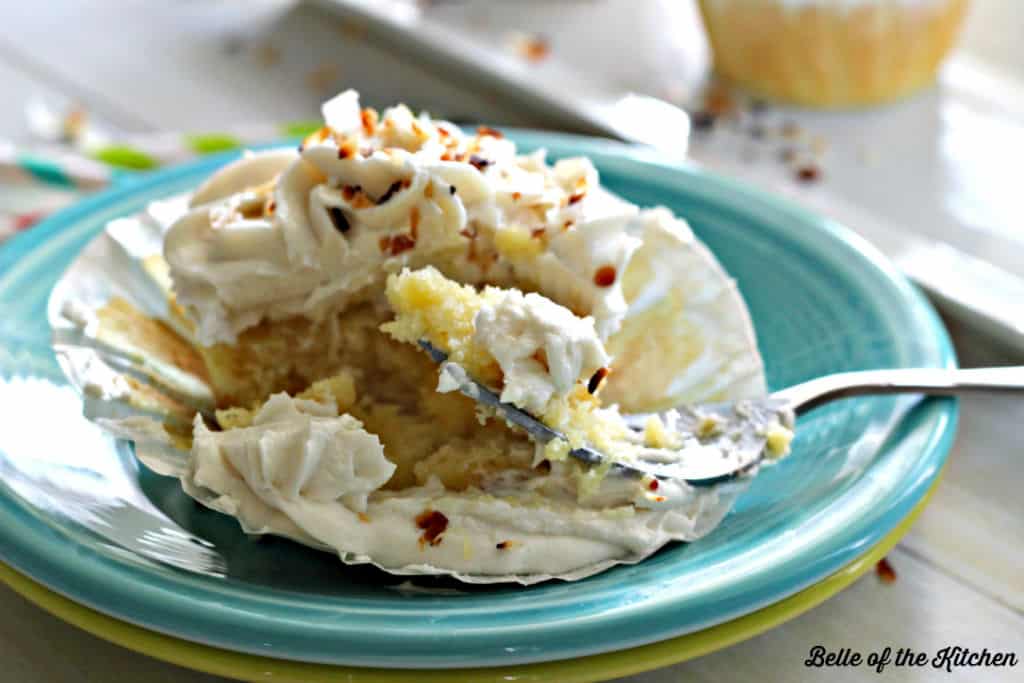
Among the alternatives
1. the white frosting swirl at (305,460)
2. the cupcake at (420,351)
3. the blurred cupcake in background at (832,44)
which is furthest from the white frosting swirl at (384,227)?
the blurred cupcake in background at (832,44)

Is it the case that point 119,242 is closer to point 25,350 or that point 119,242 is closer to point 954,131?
point 25,350

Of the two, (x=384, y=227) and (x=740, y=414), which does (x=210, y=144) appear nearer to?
(x=384, y=227)

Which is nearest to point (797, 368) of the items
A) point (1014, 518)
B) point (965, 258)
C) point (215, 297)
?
point (1014, 518)

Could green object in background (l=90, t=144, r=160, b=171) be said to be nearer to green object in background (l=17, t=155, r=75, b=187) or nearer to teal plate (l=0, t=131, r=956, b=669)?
green object in background (l=17, t=155, r=75, b=187)

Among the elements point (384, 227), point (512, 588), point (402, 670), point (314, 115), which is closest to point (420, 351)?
point (384, 227)

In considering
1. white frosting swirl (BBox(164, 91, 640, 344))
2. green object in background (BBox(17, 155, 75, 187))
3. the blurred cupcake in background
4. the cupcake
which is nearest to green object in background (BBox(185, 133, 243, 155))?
green object in background (BBox(17, 155, 75, 187))

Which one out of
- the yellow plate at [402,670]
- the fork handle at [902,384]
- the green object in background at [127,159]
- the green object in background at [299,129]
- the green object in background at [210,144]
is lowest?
the green object in background at [127,159]

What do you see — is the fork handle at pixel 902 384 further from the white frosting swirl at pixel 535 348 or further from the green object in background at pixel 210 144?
the green object in background at pixel 210 144
